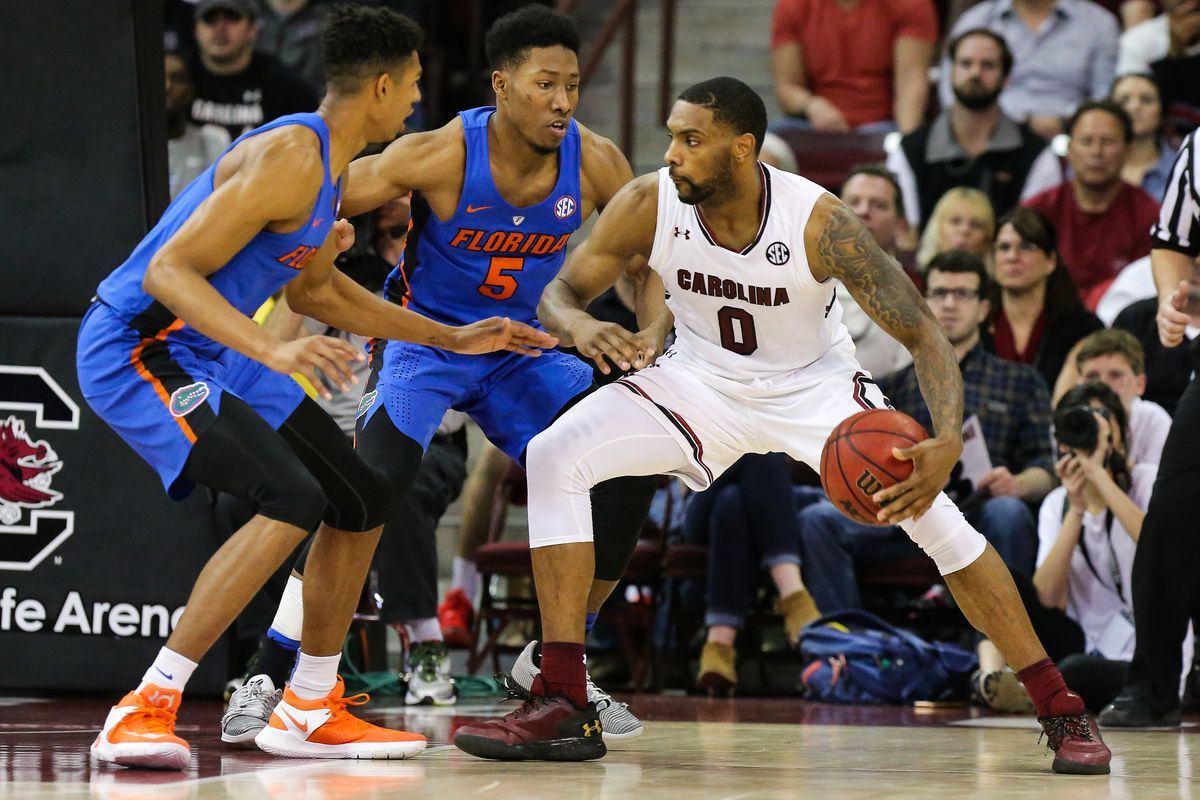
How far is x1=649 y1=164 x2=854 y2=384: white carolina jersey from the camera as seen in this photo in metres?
4.96

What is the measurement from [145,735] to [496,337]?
4.87 feet

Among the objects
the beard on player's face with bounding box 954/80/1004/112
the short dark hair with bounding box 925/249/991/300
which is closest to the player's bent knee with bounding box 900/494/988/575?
the short dark hair with bounding box 925/249/991/300

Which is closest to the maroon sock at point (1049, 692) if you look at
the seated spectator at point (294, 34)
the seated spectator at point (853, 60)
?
the seated spectator at point (853, 60)

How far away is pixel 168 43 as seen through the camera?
38.0 ft

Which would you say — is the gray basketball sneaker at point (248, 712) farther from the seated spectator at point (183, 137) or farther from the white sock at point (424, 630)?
the seated spectator at point (183, 137)

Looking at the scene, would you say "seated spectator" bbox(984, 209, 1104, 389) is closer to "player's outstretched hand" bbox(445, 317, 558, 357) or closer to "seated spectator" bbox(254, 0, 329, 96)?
"player's outstretched hand" bbox(445, 317, 558, 357)

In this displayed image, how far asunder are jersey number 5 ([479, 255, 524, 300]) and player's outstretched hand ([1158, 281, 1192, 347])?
2.17 meters

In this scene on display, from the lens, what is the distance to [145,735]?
4246 millimetres

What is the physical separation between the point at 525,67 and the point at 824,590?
3165 mm

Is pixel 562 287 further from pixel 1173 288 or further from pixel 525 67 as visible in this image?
pixel 1173 288

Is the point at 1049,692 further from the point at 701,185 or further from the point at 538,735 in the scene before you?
the point at 701,185

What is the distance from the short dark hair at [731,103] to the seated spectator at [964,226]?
410 cm

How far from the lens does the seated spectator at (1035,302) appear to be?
8242 mm

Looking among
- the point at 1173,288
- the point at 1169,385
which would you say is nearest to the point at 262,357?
the point at 1173,288
